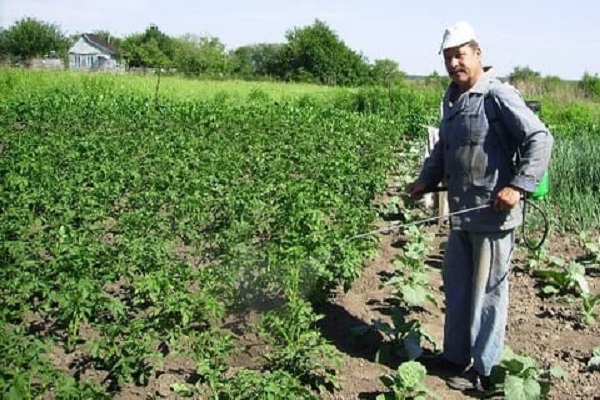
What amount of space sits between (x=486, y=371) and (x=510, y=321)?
4.57ft

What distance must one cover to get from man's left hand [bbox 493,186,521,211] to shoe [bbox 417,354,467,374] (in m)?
1.04

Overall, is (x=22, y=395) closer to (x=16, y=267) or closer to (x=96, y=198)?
(x=16, y=267)

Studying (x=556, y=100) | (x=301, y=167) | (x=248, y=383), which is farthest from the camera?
(x=556, y=100)

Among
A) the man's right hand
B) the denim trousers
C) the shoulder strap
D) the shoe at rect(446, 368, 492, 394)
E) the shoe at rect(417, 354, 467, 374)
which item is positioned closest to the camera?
the shoulder strap

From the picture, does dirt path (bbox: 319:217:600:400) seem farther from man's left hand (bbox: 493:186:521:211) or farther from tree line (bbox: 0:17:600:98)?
tree line (bbox: 0:17:600:98)

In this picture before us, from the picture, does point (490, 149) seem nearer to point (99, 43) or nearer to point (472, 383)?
point (472, 383)

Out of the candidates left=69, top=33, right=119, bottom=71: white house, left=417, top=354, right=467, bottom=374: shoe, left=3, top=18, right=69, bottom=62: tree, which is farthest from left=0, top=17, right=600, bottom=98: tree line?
left=417, top=354, right=467, bottom=374: shoe

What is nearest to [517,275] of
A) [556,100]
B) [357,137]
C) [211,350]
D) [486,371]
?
[486,371]

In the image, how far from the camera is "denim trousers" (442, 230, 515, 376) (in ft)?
13.3

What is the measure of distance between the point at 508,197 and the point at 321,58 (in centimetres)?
5702

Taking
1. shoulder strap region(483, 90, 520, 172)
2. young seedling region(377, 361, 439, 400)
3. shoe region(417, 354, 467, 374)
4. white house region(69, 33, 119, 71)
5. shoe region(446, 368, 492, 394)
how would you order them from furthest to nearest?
white house region(69, 33, 119, 71) → shoe region(417, 354, 467, 374) → shoe region(446, 368, 492, 394) → shoulder strap region(483, 90, 520, 172) → young seedling region(377, 361, 439, 400)

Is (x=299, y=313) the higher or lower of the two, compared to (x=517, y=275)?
higher

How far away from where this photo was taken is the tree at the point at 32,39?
5684 cm

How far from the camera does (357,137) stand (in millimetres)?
13664
